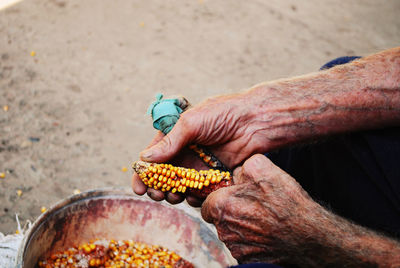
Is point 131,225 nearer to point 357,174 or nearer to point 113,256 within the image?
point 113,256

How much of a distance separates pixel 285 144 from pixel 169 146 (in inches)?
30.0

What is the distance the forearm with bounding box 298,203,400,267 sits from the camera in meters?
1.73

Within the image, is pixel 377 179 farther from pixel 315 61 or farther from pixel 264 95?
pixel 315 61

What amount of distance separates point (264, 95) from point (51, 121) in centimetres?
277

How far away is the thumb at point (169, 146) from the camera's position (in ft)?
6.65

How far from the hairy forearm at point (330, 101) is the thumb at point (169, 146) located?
0.46 meters

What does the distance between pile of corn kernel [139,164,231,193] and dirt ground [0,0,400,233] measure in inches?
71.9

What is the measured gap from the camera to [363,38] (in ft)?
21.2

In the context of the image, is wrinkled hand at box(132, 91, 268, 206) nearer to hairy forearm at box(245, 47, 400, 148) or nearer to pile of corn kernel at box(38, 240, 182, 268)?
hairy forearm at box(245, 47, 400, 148)

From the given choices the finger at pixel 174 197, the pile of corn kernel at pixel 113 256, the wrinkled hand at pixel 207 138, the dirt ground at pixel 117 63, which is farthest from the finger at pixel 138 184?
the dirt ground at pixel 117 63

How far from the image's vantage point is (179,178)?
6.76 ft

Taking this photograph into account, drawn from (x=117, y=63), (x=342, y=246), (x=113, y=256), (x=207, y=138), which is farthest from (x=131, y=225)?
(x=117, y=63)

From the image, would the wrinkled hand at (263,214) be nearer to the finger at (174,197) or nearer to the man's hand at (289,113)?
the finger at (174,197)

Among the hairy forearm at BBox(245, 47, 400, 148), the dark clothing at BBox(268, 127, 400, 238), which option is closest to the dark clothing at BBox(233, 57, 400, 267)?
the dark clothing at BBox(268, 127, 400, 238)
